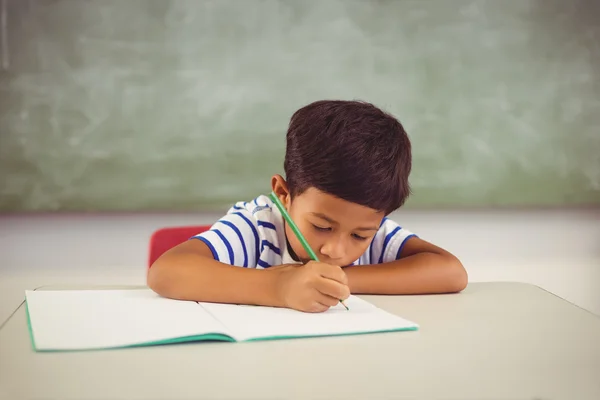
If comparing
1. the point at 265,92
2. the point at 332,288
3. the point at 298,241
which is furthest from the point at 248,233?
the point at 265,92

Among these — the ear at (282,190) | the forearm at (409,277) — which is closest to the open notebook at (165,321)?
the forearm at (409,277)

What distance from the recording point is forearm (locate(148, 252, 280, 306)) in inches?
36.6

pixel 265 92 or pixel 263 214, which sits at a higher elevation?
pixel 265 92

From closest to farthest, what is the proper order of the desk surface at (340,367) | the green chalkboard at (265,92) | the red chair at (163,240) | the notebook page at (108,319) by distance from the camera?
the desk surface at (340,367), the notebook page at (108,319), the red chair at (163,240), the green chalkboard at (265,92)

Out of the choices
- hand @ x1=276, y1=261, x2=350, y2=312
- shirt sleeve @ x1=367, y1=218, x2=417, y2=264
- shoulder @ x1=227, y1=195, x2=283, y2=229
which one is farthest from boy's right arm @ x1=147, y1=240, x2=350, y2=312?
shirt sleeve @ x1=367, y1=218, x2=417, y2=264

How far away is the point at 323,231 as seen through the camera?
3.57 ft

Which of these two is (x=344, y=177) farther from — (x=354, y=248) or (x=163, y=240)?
(x=163, y=240)

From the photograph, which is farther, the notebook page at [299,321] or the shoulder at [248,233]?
the shoulder at [248,233]

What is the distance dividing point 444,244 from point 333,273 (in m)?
1.33

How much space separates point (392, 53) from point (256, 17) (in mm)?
421

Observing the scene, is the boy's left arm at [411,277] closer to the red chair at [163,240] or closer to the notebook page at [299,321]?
the notebook page at [299,321]

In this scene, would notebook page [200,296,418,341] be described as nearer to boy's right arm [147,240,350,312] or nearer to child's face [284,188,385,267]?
boy's right arm [147,240,350,312]

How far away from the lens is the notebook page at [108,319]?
2.39ft

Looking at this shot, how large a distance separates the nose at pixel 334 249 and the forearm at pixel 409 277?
4 cm
